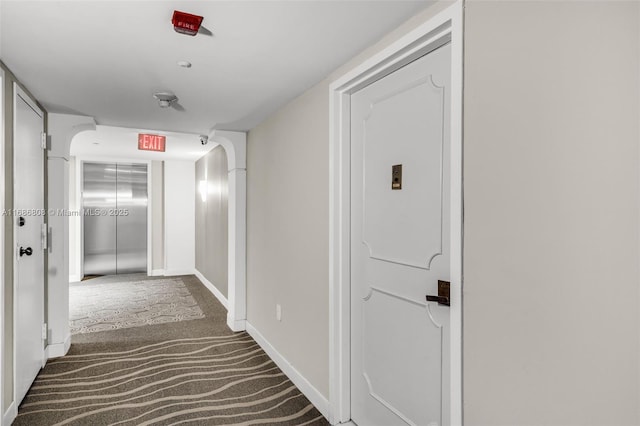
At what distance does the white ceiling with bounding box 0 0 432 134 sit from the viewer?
167 cm

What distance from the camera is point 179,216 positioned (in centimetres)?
746

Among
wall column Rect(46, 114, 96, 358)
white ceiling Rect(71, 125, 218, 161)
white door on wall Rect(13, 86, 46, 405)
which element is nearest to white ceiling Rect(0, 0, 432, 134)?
white door on wall Rect(13, 86, 46, 405)

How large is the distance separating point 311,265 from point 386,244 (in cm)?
81

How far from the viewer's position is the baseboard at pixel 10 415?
2317mm

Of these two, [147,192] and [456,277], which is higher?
[147,192]

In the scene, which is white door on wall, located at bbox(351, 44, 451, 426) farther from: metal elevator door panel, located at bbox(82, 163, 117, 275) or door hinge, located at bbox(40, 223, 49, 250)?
metal elevator door panel, located at bbox(82, 163, 117, 275)

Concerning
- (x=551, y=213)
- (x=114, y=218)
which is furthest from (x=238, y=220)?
(x=114, y=218)

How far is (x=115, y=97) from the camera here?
2967 mm

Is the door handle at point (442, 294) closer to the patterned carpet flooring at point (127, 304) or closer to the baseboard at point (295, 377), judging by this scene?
the baseboard at point (295, 377)

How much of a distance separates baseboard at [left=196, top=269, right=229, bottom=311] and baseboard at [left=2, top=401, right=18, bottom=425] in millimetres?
2755

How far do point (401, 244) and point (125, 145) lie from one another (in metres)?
5.14

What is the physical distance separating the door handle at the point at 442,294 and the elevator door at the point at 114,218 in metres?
6.88

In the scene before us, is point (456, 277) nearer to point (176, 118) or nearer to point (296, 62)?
point (296, 62)

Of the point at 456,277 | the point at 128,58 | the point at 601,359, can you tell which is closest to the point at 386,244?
the point at 456,277
